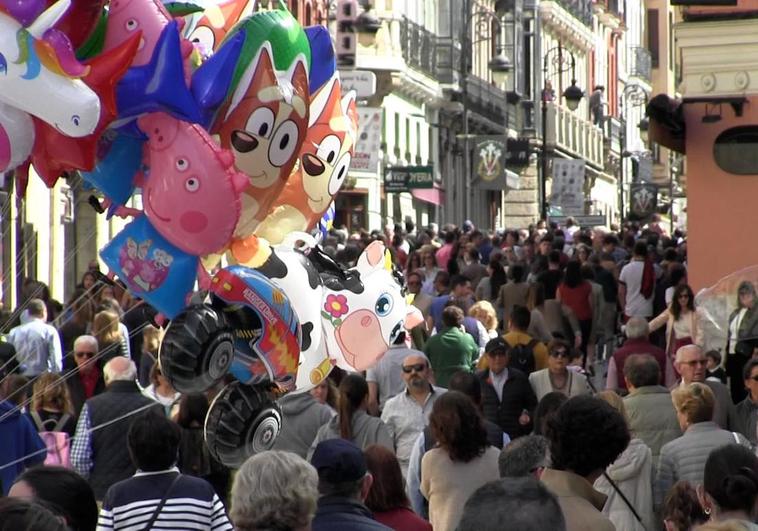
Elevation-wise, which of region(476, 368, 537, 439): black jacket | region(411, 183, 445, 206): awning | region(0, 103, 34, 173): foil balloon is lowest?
region(476, 368, 537, 439): black jacket

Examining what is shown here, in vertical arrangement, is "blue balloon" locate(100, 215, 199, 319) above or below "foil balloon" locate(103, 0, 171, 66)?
below

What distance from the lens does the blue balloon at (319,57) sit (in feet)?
32.4

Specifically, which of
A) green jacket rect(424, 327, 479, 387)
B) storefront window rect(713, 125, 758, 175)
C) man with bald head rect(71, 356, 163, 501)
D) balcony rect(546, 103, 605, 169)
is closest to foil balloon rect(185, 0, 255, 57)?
man with bald head rect(71, 356, 163, 501)

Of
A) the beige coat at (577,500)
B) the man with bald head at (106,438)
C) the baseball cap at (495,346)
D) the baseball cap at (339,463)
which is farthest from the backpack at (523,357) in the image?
the beige coat at (577,500)

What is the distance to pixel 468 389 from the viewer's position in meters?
11.7

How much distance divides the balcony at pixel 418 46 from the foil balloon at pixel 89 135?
4450 cm

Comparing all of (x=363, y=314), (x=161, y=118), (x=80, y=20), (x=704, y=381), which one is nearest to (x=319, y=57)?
(x=161, y=118)

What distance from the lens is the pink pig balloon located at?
8.84 m

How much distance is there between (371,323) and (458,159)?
51607 mm

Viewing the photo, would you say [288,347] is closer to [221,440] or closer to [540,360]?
[221,440]

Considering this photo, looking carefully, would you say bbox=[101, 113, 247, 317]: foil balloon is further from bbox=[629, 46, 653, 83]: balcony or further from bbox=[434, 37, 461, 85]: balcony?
bbox=[629, 46, 653, 83]: balcony

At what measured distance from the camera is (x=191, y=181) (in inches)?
348

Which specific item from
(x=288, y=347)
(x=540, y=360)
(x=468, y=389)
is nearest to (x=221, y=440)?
(x=288, y=347)

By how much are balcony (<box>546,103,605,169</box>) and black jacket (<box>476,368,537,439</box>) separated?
5647 centimetres
